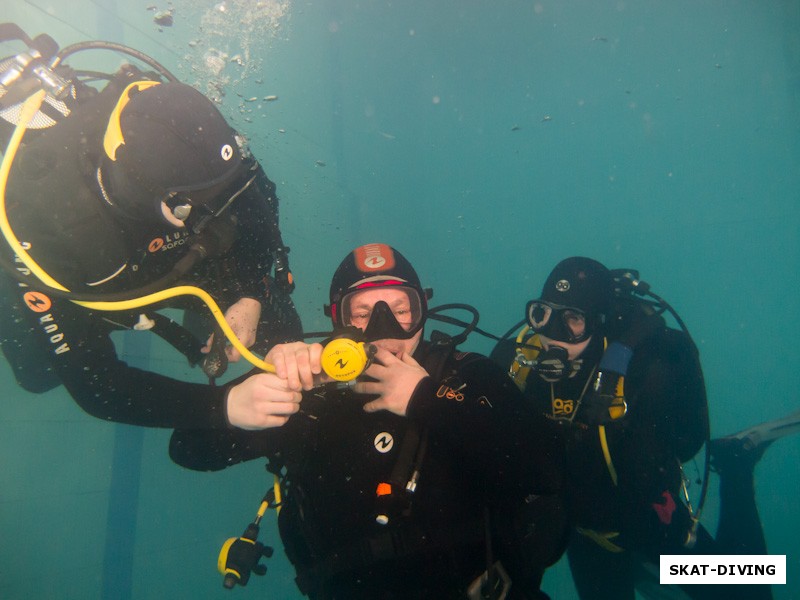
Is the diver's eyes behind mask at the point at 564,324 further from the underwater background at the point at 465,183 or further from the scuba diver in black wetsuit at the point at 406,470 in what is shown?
the underwater background at the point at 465,183

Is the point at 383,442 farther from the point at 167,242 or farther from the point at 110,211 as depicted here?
the point at 110,211

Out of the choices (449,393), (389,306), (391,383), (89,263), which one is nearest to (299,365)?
(391,383)

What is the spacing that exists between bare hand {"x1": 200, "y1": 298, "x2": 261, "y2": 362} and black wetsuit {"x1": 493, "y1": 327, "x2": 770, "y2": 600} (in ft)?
7.63

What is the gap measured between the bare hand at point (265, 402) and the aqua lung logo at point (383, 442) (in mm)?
608

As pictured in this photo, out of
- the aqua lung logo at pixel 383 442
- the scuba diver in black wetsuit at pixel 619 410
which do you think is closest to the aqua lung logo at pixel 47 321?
the aqua lung logo at pixel 383 442

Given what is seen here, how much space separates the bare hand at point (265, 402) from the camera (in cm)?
186

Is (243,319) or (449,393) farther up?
(243,319)

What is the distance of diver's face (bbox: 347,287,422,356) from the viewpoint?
8.87 feet

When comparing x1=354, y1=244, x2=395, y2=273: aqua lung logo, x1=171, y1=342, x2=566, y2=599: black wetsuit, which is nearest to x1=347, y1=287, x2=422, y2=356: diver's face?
x1=354, y1=244, x2=395, y2=273: aqua lung logo

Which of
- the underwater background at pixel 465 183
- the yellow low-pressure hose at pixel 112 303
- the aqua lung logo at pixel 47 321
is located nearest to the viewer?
the yellow low-pressure hose at pixel 112 303

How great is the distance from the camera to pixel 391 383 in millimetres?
2084

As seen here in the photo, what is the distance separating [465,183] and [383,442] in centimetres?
2645

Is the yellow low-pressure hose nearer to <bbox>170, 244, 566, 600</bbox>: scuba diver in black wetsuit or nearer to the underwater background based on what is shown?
<bbox>170, 244, 566, 600</bbox>: scuba diver in black wetsuit

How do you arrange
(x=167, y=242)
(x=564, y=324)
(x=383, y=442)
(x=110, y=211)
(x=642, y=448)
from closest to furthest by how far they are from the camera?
(x=383, y=442)
(x=110, y=211)
(x=167, y=242)
(x=642, y=448)
(x=564, y=324)
